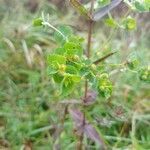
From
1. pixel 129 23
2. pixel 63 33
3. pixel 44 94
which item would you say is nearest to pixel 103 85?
pixel 63 33

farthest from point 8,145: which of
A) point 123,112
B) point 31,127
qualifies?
point 123,112

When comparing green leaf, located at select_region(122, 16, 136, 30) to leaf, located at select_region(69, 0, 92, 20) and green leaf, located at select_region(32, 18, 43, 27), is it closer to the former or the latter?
leaf, located at select_region(69, 0, 92, 20)

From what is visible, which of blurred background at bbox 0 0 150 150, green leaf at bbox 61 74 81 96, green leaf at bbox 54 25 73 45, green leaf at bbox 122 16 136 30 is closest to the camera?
green leaf at bbox 61 74 81 96

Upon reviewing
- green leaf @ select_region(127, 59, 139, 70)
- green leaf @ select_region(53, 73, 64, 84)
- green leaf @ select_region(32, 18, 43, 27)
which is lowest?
green leaf @ select_region(53, 73, 64, 84)

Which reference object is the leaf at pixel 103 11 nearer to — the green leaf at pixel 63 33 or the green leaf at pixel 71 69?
the green leaf at pixel 63 33

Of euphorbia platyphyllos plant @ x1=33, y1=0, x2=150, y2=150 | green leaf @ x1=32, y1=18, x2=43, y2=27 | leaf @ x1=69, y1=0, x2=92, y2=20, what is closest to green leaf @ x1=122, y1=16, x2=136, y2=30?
euphorbia platyphyllos plant @ x1=33, y1=0, x2=150, y2=150

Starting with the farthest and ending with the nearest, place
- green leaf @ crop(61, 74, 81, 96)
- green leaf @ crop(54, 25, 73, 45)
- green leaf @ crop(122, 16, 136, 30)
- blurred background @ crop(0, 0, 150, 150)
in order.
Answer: blurred background @ crop(0, 0, 150, 150) → green leaf @ crop(122, 16, 136, 30) → green leaf @ crop(54, 25, 73, 45) → green leaf @ crop(61, 74, 81, 96)

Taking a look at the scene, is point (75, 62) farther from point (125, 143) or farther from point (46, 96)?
point (46, 96)

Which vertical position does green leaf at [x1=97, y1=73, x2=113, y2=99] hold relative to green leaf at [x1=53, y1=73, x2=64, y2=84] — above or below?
below
